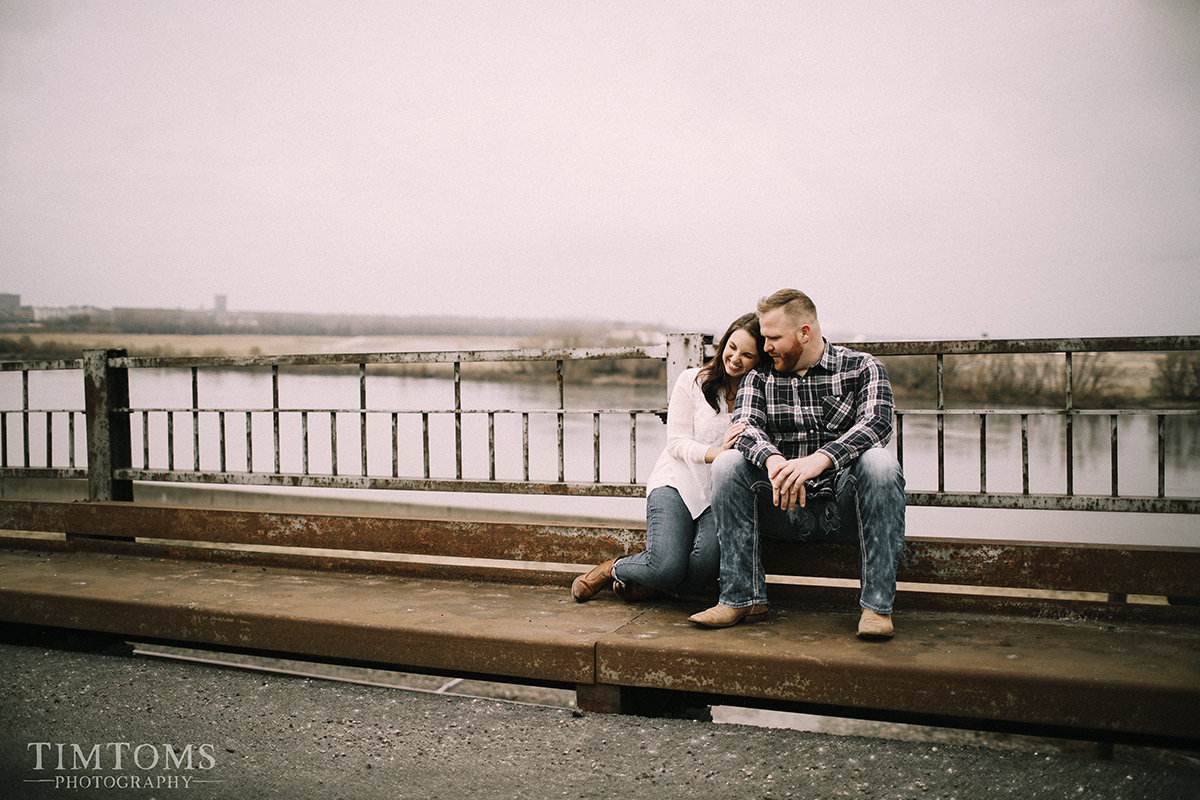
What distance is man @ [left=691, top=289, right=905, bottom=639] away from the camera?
9.89ft

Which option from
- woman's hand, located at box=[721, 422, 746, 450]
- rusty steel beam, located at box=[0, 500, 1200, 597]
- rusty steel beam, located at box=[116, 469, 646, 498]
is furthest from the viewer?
rusty steel beam, located at box=[116, 469, 646, 498]

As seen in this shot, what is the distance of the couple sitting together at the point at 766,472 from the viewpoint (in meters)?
3.05

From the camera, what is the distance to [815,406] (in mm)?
3400

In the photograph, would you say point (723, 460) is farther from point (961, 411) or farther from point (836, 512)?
point (961, 411)

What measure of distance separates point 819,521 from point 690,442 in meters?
0.64

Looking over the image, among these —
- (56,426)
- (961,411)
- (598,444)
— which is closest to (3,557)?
(56,426)

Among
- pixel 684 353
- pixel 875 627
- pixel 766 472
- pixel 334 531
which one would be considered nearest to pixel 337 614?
pixel 334 531

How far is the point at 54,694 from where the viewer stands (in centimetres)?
329

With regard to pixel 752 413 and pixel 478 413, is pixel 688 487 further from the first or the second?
pixel 478 413

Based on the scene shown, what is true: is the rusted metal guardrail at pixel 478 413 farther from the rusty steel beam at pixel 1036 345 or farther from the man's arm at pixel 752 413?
the man's arm at pixel 752 413

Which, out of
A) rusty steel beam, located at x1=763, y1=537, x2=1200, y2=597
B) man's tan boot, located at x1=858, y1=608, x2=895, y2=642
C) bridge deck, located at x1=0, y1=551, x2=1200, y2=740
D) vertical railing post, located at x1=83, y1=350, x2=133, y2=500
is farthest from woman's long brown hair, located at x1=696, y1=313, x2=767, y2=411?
vertical railing post, located at x1=83, y1=350, x2=133, y2=500

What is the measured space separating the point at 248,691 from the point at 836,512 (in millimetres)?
2508

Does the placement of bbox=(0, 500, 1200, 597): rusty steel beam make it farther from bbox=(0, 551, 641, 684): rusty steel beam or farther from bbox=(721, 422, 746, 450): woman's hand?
bbox=(721, 422, 746, 450): woman's hand

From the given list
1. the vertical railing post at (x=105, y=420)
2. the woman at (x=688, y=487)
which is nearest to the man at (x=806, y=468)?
the woman at (x=688, y=487)
